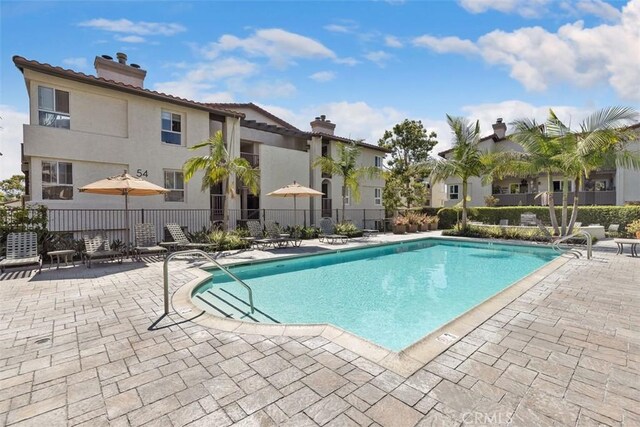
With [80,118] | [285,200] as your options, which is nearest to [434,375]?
[80,118]

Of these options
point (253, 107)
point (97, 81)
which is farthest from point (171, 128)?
point (253, 107)

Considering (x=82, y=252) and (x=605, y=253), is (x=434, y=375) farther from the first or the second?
(x=605, y=253)

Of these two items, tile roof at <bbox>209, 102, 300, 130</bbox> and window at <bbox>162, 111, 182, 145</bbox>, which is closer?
window at <bbox>162, 111, 182, 145</bbox>

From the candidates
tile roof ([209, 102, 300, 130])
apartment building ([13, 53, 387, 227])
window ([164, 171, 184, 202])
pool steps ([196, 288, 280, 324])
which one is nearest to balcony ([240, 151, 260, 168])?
apartment building ([13, 53, 387, 227])

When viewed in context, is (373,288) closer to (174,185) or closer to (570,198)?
(174,185)

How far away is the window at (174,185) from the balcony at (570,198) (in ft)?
93.0

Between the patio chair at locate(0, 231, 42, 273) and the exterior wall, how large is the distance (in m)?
3.66

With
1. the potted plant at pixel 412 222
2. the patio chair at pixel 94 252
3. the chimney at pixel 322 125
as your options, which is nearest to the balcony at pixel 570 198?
the potted plant at pixel 412 222

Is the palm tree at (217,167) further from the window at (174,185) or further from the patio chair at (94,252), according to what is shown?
the patio chair at (94,252)

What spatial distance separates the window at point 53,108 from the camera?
12719 millimetres

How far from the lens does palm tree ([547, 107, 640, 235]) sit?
13898mm

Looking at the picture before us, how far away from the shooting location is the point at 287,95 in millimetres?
17766

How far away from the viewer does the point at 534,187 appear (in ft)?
103

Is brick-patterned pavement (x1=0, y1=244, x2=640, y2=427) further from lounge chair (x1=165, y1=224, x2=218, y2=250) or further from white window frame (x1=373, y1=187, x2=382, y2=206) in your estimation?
white window frame (x1=373, y1=187, x2=382, y2=206)
